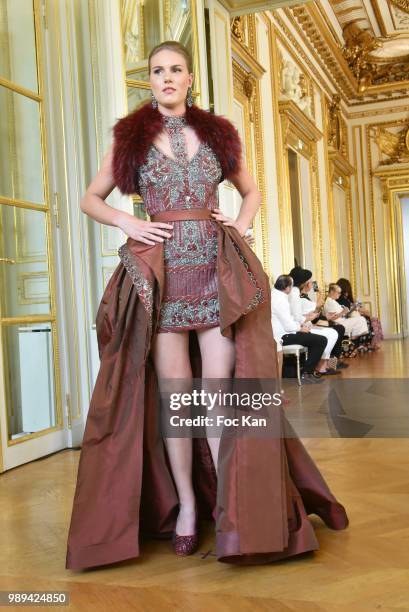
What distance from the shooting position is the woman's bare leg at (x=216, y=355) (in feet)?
6.95

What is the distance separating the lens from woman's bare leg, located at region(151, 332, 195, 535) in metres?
2.14

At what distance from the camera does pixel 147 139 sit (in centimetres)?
208

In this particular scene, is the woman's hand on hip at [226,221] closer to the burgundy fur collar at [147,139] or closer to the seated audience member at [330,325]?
the burgundy fur collar at [147,139]

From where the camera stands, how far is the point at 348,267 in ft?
45.3

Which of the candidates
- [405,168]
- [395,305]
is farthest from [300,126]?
[395,305]

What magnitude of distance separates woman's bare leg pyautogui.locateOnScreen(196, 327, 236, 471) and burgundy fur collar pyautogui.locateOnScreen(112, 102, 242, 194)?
0.51 m

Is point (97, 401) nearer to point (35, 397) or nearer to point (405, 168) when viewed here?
point (35, 397)

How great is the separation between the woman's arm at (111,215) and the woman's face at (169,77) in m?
0.23

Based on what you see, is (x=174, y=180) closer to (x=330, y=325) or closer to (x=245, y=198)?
(x=245, y=198)

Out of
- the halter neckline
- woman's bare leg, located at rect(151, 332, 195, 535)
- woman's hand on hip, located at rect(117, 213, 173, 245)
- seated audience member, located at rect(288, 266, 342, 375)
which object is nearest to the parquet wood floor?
woman's bare leg, located at rect(151, 332, 195, 535)

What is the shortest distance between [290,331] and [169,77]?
4.85 m

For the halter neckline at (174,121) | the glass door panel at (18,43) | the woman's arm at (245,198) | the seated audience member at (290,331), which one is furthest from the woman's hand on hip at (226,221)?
the seated audience member at (290,331)

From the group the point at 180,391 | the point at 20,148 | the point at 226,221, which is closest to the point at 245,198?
the point at 226,221

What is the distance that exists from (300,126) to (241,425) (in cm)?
852
